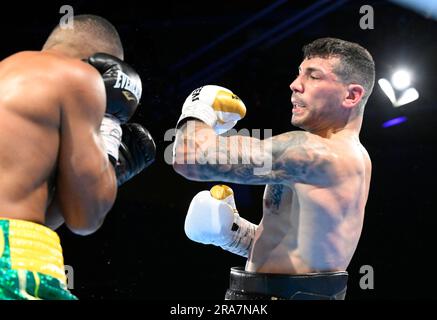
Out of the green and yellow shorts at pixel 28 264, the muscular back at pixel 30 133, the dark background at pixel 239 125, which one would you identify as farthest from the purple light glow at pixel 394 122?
the green and yellow shorts at pixel 28 264

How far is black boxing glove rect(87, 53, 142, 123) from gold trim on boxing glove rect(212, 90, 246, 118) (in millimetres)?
400

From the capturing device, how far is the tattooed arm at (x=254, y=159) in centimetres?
213

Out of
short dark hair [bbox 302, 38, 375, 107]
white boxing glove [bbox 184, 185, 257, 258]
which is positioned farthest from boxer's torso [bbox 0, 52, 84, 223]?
short dark hair [bbox 302, 38, 375, 107]

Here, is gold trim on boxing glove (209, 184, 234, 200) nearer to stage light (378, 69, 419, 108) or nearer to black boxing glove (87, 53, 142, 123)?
black boxing glove (87, 53, 142, 123)

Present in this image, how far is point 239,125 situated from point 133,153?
2954mm

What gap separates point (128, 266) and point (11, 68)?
346 cm

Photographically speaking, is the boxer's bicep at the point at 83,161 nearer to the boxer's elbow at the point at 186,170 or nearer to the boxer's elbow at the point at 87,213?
the boxer's elbow at the point at 87,213

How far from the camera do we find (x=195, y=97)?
2.30 meters

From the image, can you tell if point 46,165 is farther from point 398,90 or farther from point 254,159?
point 398,90

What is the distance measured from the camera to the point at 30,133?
161cm

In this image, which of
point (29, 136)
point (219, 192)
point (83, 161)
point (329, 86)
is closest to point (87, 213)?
point (83, 161)
